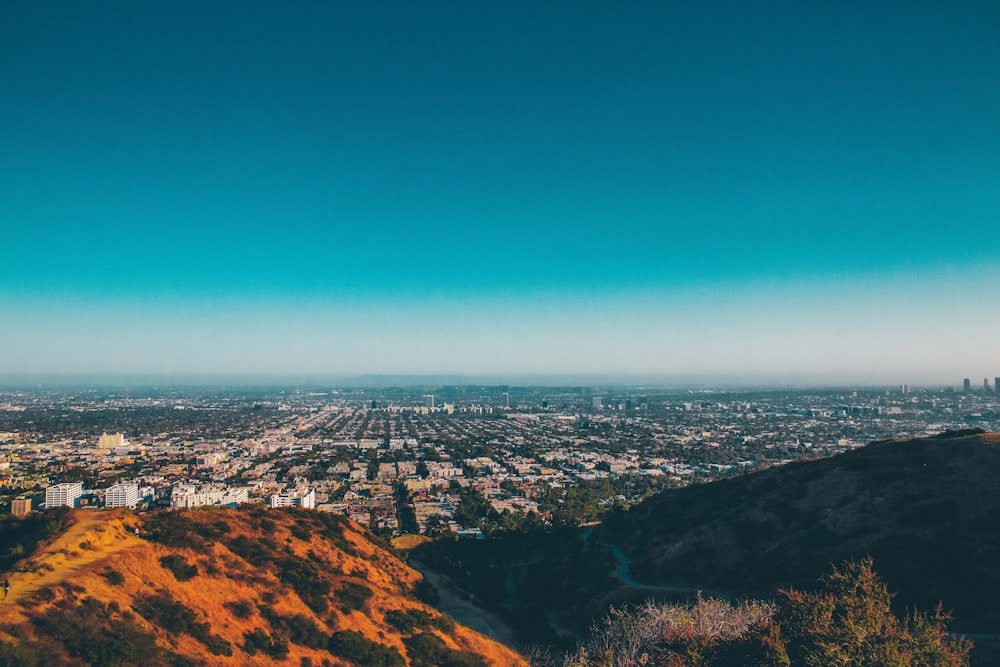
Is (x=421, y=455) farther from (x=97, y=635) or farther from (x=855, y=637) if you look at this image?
(x=855, y=637)

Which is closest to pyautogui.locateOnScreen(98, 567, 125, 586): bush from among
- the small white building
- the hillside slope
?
the hillside slope

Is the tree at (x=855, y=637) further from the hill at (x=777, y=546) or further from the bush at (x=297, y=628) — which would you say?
the bush at (x=297, y=628)

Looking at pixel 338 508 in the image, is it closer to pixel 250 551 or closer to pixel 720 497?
pixel 250 551

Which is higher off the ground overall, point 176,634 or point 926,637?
point 926,637

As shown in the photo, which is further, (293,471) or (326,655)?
(293,471)

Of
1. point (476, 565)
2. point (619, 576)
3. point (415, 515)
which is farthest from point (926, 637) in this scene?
point (415, 515)

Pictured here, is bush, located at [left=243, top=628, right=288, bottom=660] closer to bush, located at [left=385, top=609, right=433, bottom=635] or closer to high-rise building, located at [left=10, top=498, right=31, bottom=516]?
bush, located at [left=385, top=609, right=433, bottom=635]

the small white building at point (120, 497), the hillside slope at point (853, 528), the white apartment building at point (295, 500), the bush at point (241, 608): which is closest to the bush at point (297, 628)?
the bush at point (241, 608)
